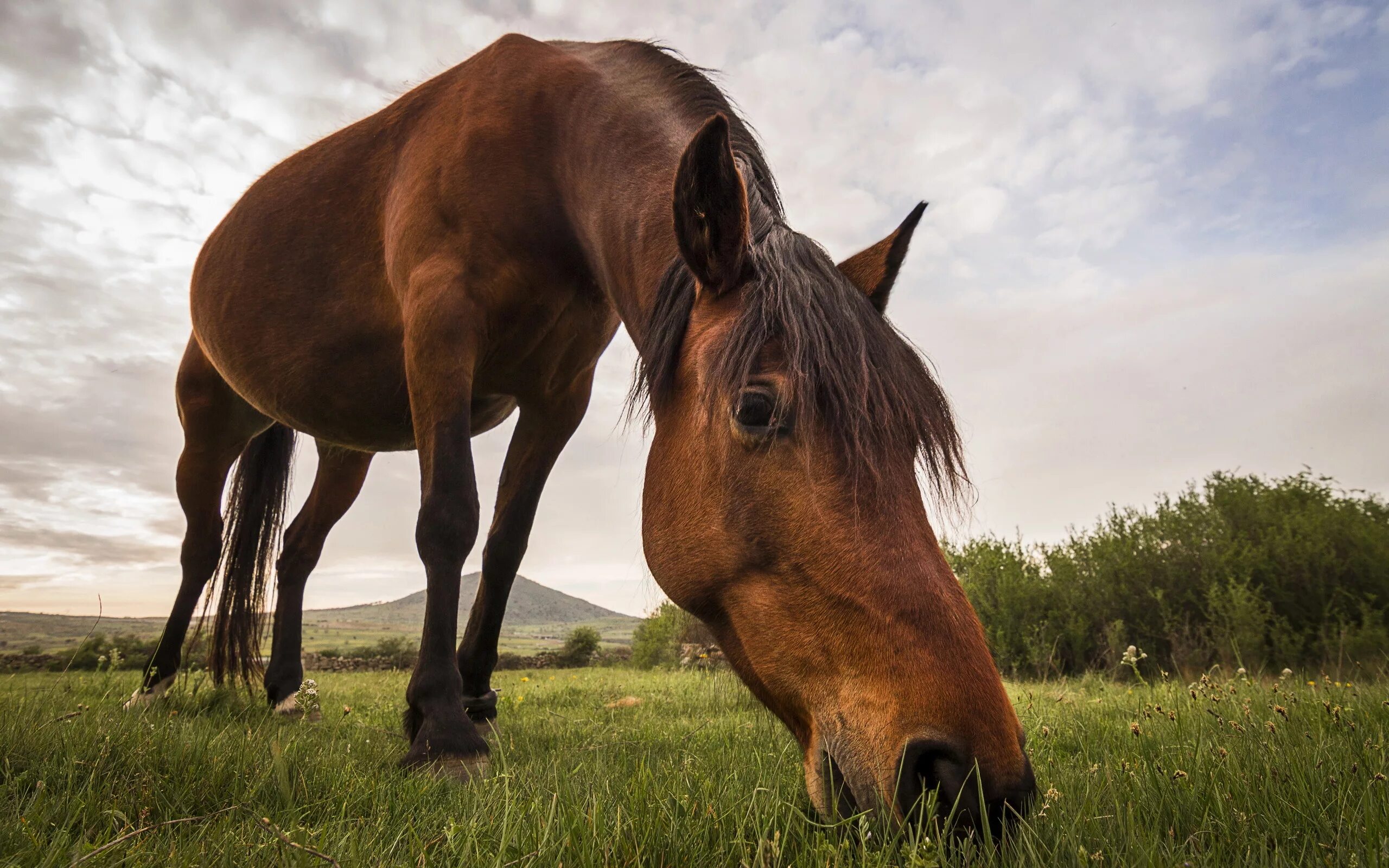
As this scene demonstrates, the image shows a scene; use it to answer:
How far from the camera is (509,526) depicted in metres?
3.61

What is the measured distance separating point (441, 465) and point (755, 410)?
145cm

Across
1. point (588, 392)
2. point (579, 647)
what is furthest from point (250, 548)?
point (579, 647)

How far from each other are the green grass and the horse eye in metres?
0.83

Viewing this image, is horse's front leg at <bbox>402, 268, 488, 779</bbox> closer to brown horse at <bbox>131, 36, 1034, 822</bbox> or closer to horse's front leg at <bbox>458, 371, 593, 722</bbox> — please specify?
brown horse at <bbox>131, 36, 1034, 822</bbox>

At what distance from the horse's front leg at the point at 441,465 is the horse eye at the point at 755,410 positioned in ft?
4.51

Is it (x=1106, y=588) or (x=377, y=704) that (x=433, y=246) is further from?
(x=1106, y=588)

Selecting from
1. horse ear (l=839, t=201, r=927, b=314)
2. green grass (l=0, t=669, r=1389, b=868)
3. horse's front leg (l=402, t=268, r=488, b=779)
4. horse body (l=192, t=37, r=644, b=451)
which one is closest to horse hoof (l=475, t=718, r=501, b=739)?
green grass (l=0, t=669, r=1389, b=868)

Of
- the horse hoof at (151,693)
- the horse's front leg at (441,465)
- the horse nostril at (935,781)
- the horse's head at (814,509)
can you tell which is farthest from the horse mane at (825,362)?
the horse hoof at (151,693)

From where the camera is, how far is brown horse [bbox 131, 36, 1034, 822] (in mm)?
1507

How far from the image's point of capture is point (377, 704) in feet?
16.1

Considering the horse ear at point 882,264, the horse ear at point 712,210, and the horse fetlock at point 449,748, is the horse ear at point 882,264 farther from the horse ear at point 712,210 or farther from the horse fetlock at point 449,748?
the horse fetlock at point 449,748

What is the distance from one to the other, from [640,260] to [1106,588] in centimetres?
1055

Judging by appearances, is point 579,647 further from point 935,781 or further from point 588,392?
point 935,781

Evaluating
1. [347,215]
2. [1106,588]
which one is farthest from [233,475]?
[1106,588]
